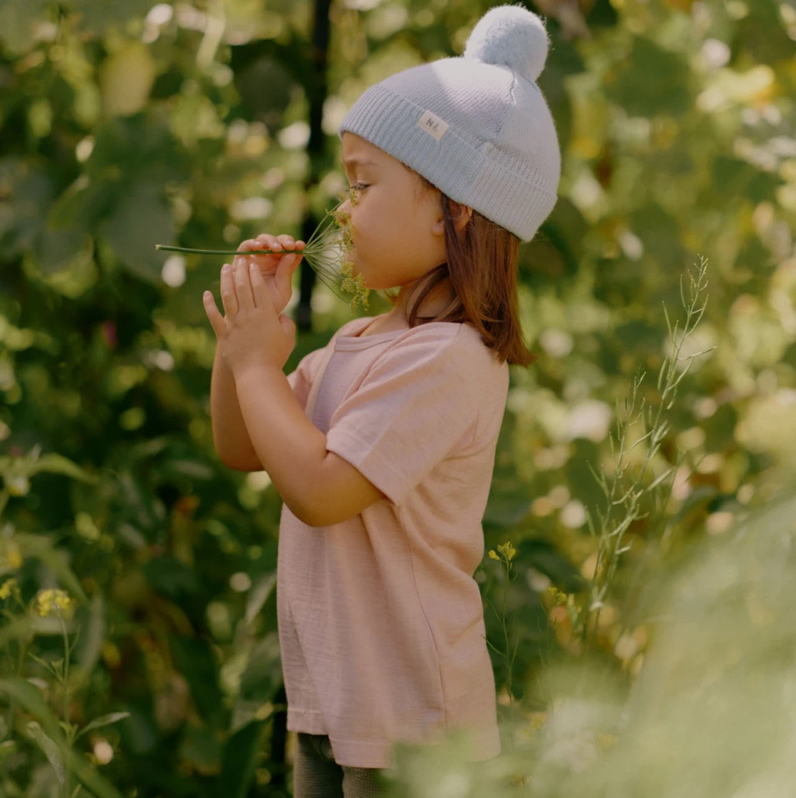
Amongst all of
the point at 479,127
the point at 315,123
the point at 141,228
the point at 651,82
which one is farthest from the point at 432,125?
the point at 651,82

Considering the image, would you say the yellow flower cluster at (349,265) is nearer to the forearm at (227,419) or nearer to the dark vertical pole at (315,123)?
the forearm at (227,419)

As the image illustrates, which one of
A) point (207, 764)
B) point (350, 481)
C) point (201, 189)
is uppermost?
point (350, 481)

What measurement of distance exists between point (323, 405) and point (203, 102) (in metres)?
0.82

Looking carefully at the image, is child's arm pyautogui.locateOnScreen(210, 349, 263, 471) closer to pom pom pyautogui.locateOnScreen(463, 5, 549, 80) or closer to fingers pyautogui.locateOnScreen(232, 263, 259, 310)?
fingers pyautogui.locateOnScreen(232, 263, 259, 310)

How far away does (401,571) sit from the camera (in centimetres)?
91

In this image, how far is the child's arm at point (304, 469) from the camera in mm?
832

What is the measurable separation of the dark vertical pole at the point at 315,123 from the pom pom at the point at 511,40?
1.52 feet

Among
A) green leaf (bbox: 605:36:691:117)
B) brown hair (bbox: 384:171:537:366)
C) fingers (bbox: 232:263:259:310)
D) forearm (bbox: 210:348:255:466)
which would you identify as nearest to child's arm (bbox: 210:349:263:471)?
forearm (bbox: 210:348:255:466)

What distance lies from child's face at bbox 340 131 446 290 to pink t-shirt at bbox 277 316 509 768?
0.22 feet

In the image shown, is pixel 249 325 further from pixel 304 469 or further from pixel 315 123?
pixel 315 123

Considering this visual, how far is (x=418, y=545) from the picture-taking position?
912mm

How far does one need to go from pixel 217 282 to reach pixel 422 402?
25.4 inches

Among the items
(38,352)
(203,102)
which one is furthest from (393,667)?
(203,102)

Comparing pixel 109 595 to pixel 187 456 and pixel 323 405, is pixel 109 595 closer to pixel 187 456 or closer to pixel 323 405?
pixel 187 456
